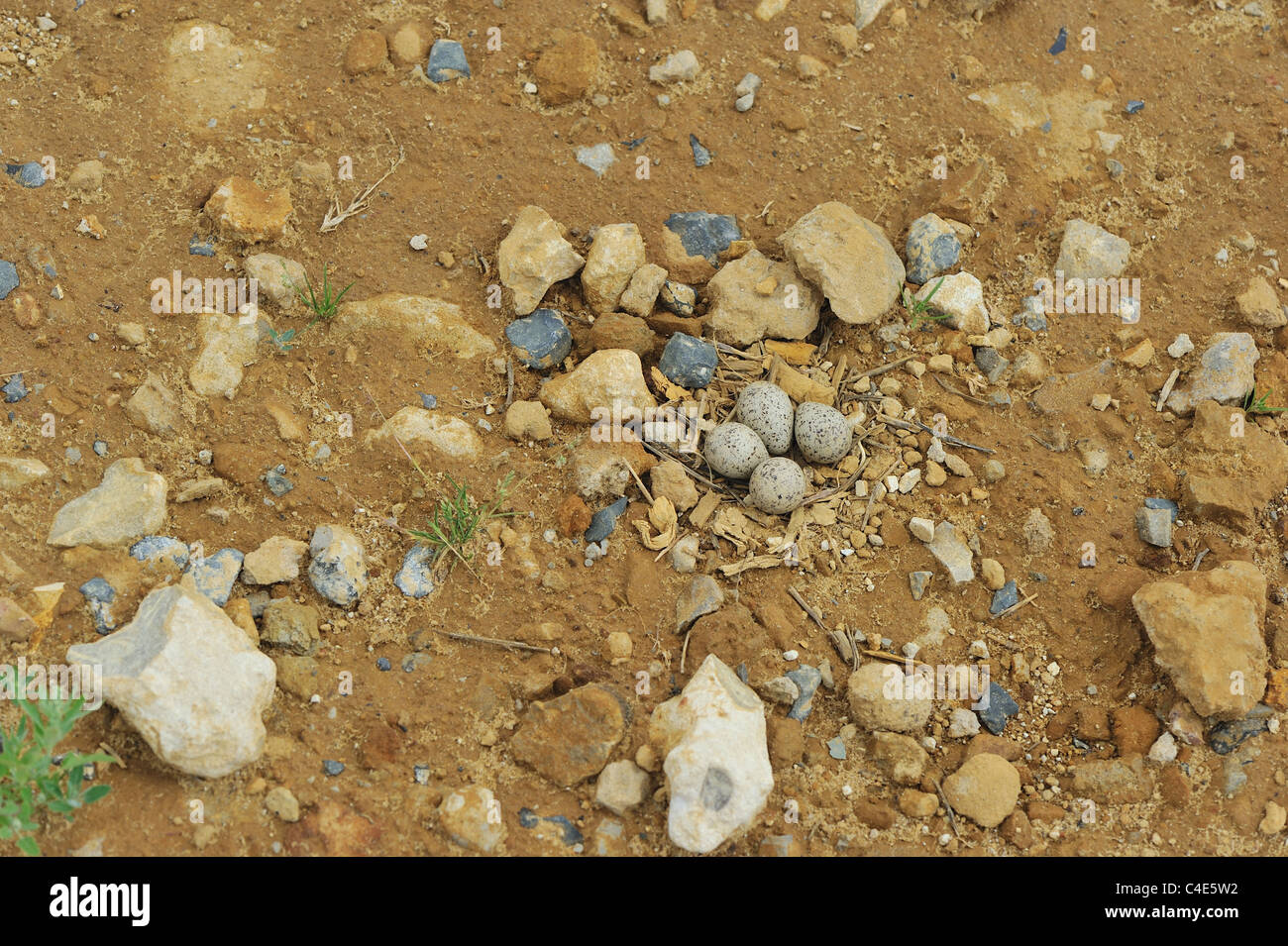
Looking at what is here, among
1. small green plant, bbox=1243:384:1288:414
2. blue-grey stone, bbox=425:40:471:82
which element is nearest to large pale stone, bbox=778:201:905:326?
small green plant, bbox=1243:384:1288:414

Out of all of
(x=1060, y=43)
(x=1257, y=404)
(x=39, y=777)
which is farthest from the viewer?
(x=1060, y=43)

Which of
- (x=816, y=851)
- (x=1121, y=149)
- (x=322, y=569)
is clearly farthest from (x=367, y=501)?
(x=1121, y=149)

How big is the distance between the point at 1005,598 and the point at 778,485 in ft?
3.11

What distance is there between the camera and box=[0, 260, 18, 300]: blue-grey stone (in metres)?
3.73

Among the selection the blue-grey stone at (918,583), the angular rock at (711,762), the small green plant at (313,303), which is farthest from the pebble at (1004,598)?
the small green plant at (313,303)

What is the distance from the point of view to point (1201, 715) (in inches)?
133

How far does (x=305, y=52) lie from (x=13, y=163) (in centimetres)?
130

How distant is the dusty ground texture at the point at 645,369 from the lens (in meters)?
3.23

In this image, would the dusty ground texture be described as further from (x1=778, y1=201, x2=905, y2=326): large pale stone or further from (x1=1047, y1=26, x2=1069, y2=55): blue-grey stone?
(x1=778, y1=201, x2=905, y2=326): large pale stone

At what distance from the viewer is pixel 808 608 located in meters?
3.63

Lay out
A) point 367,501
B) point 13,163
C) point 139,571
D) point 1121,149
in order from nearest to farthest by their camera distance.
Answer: point 139,571
point 367,501
point 13,163
point 1121,149

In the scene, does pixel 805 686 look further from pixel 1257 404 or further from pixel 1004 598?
pixel 1257 404

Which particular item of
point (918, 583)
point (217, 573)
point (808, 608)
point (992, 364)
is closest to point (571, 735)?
point (808, 608)

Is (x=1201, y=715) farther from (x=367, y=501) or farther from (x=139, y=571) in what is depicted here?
(x=139, y=571)
